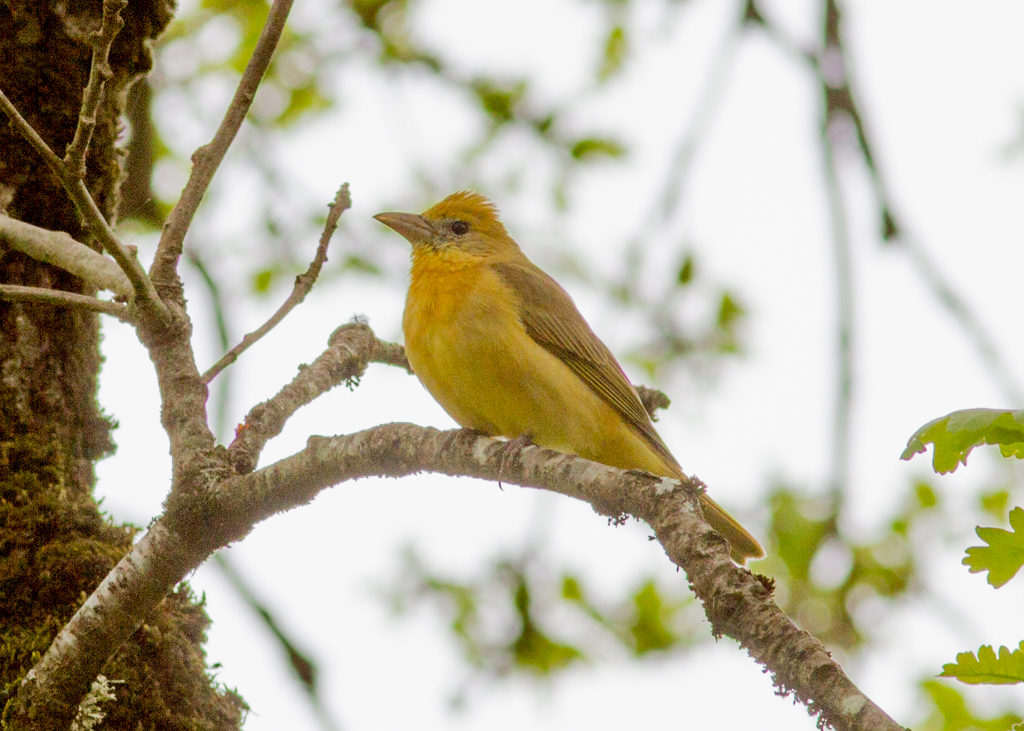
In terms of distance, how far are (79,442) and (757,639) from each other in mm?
2514

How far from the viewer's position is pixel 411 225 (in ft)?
18.3

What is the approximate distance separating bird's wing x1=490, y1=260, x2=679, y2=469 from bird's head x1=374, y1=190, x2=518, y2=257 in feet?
1.44

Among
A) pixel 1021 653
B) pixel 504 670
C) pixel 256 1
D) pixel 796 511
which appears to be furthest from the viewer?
pixel 256 1

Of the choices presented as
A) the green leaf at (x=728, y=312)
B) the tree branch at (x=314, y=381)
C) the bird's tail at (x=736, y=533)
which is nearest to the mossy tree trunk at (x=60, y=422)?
the tree branch at (x=314, y=381)

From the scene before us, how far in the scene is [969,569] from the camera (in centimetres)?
197

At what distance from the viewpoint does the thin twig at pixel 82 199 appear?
→ 2.46 metres

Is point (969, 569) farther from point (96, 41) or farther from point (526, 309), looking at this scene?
point (526, 309)

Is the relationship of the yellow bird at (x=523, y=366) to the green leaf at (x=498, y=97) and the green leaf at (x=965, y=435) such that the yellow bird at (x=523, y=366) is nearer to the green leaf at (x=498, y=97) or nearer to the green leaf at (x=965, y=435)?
the green leaf at (x=965, y=435)

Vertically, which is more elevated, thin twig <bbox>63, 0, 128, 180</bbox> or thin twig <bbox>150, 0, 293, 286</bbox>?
thin twig <bbox>150, 0, 293, 286</bbox>

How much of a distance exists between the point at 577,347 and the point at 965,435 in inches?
119

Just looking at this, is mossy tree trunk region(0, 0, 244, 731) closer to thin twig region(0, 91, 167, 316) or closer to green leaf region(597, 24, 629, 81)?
thin twig region(0, 91, 167, 316)

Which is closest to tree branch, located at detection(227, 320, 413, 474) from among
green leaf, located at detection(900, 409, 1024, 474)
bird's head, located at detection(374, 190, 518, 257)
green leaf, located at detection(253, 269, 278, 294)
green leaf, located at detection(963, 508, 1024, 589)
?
bird's head, located at detection(374, 190, 518, 257)

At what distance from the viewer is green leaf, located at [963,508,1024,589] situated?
1924 mm

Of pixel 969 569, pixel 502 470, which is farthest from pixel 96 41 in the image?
pixel 969 569
